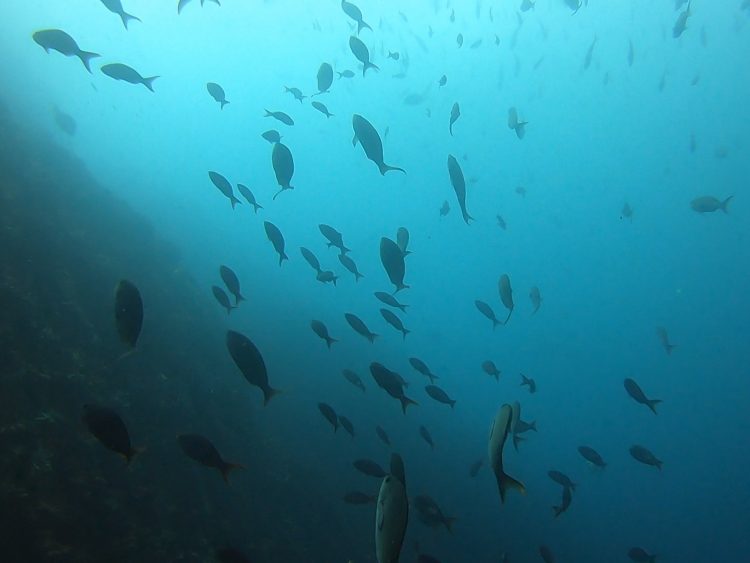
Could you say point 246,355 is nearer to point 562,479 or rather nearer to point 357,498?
point 357,498

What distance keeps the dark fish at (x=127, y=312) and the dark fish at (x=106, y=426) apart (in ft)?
2.51

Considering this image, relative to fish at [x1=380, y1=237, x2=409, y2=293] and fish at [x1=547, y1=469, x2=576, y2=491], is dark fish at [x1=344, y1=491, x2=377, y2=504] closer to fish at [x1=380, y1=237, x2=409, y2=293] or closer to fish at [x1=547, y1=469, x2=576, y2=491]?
fish at [x1=547, y1=469, x2=576, y2=491]

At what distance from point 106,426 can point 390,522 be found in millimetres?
2889

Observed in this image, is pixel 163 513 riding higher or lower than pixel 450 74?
lower

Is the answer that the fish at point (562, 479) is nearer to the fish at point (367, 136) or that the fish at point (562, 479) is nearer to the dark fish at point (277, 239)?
the dark fish at point (277, 239)

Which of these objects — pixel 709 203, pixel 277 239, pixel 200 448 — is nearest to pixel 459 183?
pixel 277 239

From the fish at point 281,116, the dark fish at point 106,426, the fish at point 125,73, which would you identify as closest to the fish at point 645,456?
the dark fish at point 106,426

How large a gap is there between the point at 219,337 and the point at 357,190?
116 m

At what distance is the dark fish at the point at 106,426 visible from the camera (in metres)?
3.72

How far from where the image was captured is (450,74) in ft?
187

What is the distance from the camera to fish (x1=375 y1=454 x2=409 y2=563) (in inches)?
77.5

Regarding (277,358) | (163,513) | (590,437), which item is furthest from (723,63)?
(590,437)

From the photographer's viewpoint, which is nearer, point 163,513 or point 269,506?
point 163,513

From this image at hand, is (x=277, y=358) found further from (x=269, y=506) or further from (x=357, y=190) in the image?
(x=357, y=190)
